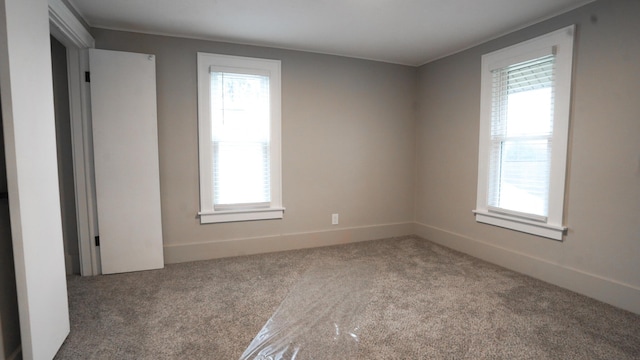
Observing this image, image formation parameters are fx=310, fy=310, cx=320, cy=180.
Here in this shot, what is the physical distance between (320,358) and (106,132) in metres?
2.72

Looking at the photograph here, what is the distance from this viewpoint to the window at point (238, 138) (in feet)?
11.0

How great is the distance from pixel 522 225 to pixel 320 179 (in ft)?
7.23

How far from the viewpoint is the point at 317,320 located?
7.08 ft

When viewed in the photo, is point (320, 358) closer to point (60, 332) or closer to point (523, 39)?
point (60, 332)

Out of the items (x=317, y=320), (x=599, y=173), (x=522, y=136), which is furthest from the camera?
(x=522, y=136)

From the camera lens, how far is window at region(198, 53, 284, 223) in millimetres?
3354

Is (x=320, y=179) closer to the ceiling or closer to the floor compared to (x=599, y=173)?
closer to the floor

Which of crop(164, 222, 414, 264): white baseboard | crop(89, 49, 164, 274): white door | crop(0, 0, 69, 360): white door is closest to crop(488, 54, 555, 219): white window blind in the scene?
crop(164, 222, 414, 264): white baseboard

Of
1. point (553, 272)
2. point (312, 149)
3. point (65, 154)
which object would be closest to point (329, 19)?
point (312, 149)

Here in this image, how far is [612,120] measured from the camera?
2393 mm

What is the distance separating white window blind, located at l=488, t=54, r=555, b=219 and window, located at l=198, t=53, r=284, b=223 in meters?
2.39

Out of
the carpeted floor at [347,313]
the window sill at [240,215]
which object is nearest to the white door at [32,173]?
the carpeted floor at [347,313]

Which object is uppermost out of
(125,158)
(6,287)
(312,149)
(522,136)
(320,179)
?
(522,136)

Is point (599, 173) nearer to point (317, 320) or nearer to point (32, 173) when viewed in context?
point (317, 320)
